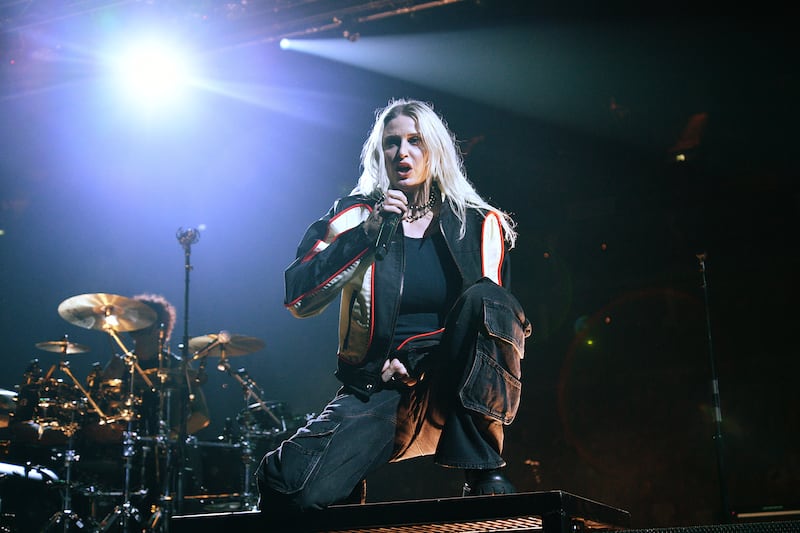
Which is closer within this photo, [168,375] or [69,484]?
[69,484]

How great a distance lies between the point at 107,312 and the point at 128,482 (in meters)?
1.31

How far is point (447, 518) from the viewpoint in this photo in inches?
60.5

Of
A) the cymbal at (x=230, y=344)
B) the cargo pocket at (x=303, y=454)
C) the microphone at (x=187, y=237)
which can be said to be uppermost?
the microphone at (x=187, y=237)

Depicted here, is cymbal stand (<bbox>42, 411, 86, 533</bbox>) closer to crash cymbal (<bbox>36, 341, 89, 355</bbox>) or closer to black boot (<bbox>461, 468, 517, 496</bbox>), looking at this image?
crash cymbal (<bbox>36, 341, 89, 355</bbox>)

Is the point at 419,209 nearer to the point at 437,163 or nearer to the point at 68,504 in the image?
the point at 437,163

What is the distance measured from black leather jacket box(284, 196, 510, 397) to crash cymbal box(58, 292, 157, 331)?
161 inches

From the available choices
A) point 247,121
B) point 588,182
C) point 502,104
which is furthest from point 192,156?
point 588,182

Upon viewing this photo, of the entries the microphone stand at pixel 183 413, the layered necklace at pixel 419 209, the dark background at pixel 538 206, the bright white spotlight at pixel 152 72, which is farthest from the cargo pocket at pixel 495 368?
the bright white spotlight at pixel 152 72

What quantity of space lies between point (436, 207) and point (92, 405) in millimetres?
4404

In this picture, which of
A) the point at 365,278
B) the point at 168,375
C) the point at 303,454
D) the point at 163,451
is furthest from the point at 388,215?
the point at 163,451

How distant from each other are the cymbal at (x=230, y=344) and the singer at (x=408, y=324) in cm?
408

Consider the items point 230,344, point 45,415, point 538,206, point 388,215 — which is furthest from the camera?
point 538,206

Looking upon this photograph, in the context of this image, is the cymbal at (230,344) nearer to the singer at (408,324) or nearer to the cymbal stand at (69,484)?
the cymbal stand at (69,484)

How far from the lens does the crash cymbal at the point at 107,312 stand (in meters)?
5.77
